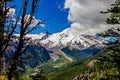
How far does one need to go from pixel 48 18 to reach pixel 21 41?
2645mm

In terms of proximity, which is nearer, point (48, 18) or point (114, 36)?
point (48, 18)

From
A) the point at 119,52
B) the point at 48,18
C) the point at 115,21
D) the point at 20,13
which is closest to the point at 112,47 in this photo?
the point at 119,52

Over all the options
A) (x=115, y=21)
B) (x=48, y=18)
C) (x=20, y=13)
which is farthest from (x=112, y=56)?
(x=20, y=13)

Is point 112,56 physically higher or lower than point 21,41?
lower

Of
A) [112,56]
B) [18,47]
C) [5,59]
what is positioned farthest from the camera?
[112,56]

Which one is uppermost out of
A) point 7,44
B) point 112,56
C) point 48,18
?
point 48,18

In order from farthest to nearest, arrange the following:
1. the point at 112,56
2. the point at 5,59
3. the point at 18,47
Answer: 1. the point at 112,56
2. the point at 5,59
3. the point at 18,47

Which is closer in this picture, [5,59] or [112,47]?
[5,59]

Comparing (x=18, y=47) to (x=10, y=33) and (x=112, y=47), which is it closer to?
(x=10, y=33)

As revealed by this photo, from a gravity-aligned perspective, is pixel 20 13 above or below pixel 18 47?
above

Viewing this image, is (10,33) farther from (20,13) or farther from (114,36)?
(114,36)

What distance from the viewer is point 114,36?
25.3 m

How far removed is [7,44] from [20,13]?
6.72 feet

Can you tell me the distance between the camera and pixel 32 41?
18234mm
